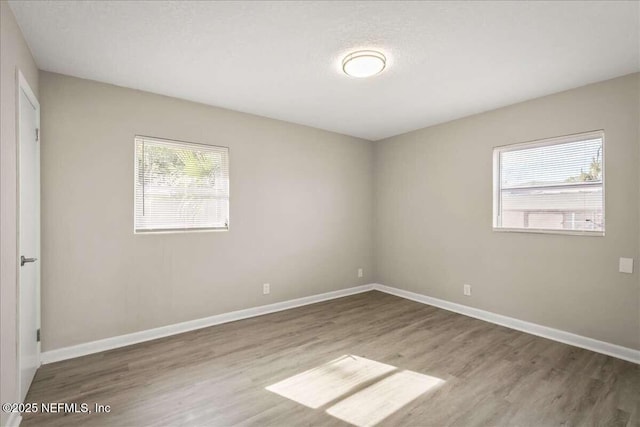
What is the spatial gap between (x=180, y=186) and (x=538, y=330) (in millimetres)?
4325

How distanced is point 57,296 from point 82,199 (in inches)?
35.7

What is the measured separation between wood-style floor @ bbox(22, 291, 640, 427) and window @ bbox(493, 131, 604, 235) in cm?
126

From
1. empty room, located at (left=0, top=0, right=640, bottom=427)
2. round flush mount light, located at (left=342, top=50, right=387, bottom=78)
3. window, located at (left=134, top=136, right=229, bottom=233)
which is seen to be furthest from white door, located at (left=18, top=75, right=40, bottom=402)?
round flush mount light, located at (left=342, top=50, right=387, bottom=78)

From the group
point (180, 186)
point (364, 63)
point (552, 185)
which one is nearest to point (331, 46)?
point (364, 63)

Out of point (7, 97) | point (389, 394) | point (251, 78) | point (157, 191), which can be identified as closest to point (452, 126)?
point (251, 78)

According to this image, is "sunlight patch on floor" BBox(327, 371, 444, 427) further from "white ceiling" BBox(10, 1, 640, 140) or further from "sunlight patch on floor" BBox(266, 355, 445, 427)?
"white ceiling" BBox(10, 1, 640, 140)

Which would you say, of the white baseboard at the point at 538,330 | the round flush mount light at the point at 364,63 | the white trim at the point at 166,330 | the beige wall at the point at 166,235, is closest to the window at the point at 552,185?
the white baseboard at the point at 538,330

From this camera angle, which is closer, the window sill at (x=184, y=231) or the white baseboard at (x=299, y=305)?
the white baseboard at (x=299, y=305)

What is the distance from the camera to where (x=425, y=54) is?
2.43m

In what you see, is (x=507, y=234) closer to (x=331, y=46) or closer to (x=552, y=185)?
(x=552, y=185)

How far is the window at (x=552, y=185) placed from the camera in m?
3.00

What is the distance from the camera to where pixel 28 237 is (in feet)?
7.44

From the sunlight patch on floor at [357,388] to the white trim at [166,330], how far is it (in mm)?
1546

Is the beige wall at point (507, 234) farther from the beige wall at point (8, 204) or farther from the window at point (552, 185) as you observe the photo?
the beige wall at point (8, 204)
